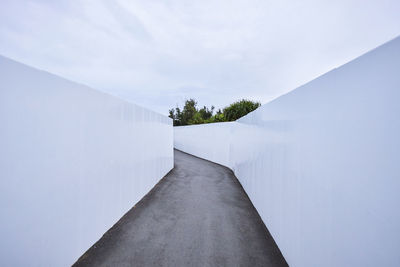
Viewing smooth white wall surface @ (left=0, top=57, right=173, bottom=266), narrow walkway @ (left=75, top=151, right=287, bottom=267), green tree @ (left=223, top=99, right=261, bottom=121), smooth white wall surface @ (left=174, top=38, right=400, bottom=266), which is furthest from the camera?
green tree @ (left=223, top=99, right=261, bottom=121)

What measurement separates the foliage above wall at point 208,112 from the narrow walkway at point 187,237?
1704cm

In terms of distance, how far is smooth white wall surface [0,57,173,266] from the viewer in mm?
1474

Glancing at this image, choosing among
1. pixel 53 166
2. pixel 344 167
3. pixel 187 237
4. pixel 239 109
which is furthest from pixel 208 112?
pixel 344 167

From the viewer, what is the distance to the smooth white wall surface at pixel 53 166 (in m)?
1.47

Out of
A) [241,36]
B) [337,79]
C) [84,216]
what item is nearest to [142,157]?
[84,216]

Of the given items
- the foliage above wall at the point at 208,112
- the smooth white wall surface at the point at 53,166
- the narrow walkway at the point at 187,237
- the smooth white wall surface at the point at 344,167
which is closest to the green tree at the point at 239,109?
the foliage above wall at the point at 208,112

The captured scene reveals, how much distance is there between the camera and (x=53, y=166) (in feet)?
6.18

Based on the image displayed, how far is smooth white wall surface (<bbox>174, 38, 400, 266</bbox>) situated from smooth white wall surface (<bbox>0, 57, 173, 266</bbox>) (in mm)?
3230

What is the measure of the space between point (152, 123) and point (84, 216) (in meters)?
3.69

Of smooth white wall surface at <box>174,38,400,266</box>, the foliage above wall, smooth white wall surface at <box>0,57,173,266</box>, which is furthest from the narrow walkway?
the foliage above wall

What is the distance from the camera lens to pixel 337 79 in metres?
1.46

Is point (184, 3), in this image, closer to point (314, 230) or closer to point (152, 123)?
point (152, 123)

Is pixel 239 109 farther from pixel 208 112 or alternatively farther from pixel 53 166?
pixel 53 166

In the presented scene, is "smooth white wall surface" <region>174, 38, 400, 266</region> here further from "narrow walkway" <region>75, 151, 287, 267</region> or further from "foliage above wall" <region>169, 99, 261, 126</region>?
"foliage above wall" <region>169, 99, 261, 126</region>
